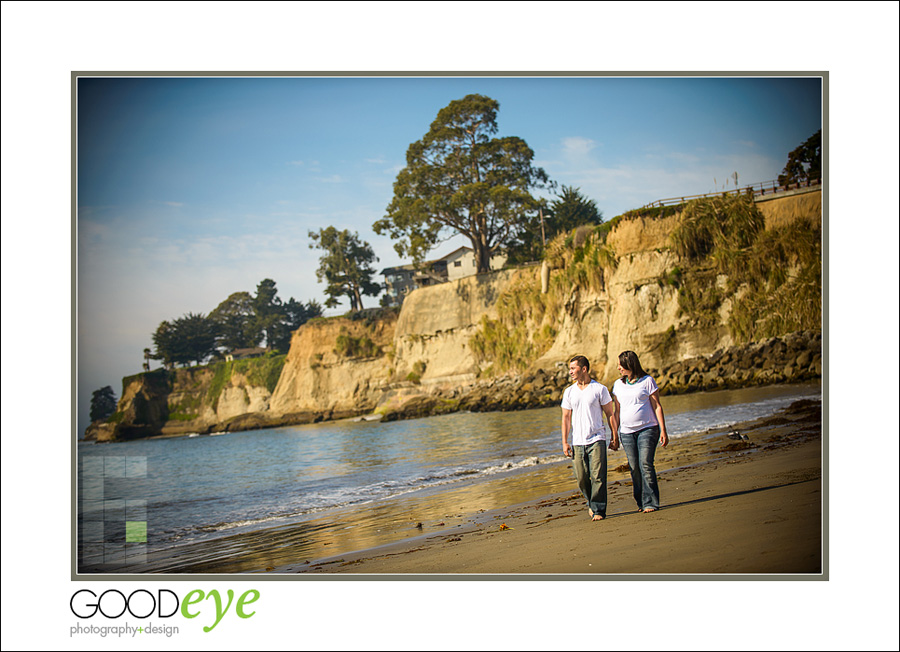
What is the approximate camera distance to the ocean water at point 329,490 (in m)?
4.82

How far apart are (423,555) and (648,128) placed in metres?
5.53

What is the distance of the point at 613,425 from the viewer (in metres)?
4.01

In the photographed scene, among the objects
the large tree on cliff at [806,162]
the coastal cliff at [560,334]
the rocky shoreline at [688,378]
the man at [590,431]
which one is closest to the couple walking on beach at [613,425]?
the man at [590,431]

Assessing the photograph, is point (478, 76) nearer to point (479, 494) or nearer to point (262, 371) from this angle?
point (479, 494)

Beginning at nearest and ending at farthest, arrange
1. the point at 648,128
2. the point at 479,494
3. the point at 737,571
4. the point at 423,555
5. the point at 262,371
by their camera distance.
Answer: the point at 737,571 < the point at 423,555 < the point at 479,494 < the point at 648,128 < the point at 262,371

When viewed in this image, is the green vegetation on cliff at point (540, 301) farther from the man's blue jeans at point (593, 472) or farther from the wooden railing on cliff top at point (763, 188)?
the man's blue jeans at point (593, 472)

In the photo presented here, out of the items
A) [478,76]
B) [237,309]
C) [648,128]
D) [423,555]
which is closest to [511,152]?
[237,309]

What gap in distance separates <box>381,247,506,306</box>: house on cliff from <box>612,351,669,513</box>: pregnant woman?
2285 centimetres

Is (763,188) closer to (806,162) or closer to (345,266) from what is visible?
(806,162)

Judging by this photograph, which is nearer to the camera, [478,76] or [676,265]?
[478,76]

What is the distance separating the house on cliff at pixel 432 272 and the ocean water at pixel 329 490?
15.9 metres

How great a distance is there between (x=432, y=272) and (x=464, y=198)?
20.5 feet

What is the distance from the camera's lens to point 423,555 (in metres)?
3.99

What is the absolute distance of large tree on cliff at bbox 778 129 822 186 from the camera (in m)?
6.01
